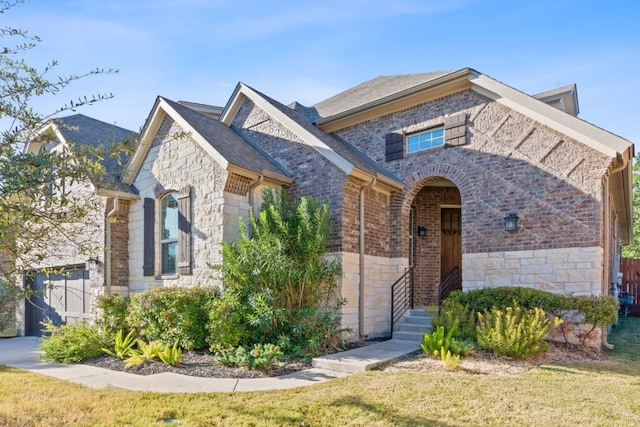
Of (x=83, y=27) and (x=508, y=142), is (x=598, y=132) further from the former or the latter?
(x=83, y=27)

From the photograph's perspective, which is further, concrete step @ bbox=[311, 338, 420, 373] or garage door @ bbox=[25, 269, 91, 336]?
garage door @ bbox=[25, 269, 91, 336]

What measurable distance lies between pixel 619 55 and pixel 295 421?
32.1 ft

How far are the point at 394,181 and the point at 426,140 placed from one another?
1.34 m

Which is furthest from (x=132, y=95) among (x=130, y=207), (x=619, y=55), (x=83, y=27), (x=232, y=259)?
(x=619, y=55)

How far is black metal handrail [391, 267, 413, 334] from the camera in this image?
411 inches

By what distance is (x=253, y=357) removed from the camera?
6895 millimetres

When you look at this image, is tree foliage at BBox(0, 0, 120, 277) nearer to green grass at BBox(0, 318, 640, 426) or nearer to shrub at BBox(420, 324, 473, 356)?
green grass at BBox(0, 318, 640, 426)

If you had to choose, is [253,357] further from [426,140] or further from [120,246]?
[426,140]

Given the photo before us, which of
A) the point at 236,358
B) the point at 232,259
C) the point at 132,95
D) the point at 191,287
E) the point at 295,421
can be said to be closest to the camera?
the point at 295,421

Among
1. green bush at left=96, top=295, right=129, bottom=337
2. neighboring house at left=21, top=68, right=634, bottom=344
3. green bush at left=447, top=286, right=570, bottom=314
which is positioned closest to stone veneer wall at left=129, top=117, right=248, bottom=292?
Answer: neighboring house at left=21, top=68, right=634, bottom=344

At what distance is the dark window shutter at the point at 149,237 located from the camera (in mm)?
10070

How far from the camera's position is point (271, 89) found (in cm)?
1319

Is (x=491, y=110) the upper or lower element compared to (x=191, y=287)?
upper

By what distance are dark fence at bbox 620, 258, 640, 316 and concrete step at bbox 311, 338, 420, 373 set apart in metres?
12.1
